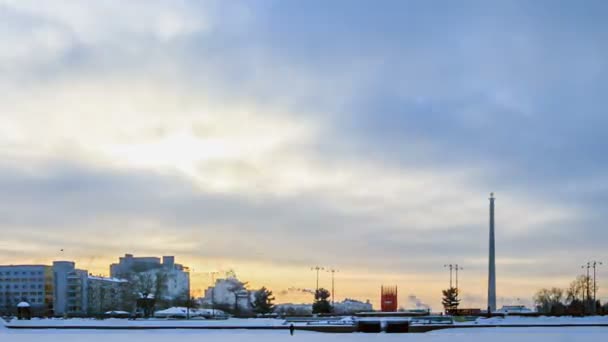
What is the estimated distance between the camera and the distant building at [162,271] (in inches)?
6240

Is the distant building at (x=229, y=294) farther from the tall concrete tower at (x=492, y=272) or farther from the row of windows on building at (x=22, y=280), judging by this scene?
the tall concrete tower at (x=492, y=272)

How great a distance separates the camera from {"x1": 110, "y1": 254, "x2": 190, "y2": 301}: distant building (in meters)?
158

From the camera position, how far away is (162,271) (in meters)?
162

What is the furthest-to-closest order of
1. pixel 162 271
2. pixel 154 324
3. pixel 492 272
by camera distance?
pixel 162 271, pixel 492 272, pixel 154 324

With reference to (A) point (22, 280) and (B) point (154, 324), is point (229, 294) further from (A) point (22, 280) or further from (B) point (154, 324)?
(B) point (154, 324)

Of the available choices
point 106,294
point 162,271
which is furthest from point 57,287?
point 162,271

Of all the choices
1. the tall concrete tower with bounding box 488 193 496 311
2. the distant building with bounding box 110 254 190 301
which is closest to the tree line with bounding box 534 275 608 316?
the tall concrete tower with bounding box 488 193 496 311

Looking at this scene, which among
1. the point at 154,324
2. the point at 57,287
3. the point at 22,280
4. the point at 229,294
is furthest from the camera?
the point at 229,294

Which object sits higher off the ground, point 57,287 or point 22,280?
point 22,280

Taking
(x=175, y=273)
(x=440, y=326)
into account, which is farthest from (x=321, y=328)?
(x=175, y=273)

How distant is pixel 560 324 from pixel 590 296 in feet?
168

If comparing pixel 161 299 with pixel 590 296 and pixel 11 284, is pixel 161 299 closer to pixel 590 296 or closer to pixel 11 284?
pixel 11 284

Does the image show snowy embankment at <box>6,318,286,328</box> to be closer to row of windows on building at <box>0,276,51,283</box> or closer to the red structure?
the red structure

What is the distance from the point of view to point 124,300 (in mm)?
136250
